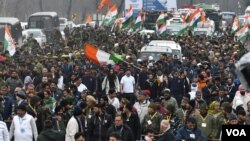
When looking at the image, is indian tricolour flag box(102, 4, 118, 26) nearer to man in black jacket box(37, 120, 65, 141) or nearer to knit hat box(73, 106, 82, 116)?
knit hat box(73, 106, 82, 116)

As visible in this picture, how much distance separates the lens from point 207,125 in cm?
1347

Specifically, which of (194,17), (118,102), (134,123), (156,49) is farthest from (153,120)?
(194,17)

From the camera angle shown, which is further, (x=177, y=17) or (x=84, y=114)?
(x=177, y=17)

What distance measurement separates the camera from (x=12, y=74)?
2014cm

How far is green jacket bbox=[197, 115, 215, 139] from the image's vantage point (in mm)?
13418

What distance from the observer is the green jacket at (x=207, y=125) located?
13.4m

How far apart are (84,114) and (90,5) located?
72.5 m

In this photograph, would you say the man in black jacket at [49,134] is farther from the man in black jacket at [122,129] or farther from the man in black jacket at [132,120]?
the man in black jacket at [132,120]

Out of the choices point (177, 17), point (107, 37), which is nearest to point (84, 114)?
point (107, 37)

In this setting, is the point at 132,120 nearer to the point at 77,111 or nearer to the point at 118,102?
the point at 77,111

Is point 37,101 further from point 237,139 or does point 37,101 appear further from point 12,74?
point 237,139

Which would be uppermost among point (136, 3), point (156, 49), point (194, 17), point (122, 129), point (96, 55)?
point (136, 3)

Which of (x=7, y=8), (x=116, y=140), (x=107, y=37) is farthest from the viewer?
(x=7, y=8)

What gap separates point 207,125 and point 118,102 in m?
3.63
